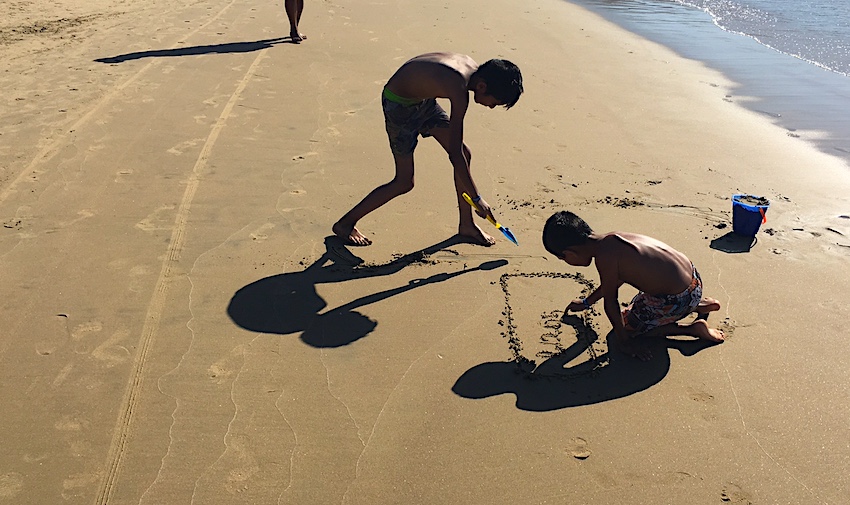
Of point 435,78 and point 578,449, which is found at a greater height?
point 435,78

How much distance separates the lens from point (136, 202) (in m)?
4.59

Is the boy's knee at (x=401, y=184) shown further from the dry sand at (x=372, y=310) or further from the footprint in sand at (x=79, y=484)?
the footprint in sand at (x=79, y=484)

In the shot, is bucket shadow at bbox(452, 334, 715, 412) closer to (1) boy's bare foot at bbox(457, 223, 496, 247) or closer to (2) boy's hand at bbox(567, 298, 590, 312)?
(2) boy's hand at bbox(567, 298, 590, 312)

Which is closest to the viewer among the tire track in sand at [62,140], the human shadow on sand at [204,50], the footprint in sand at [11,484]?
the footprint in sand at [11,484]

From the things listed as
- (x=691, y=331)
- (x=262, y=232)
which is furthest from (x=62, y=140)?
(x=691, y=331)

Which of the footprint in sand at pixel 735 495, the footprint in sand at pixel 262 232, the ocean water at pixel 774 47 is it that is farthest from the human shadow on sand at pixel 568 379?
the ocean water at pixel 774 47

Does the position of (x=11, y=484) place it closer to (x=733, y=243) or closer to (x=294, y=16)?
(x=733, y=243)

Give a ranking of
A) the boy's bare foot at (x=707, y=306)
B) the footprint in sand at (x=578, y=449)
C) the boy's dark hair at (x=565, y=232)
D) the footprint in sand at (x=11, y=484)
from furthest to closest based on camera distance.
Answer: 1. the boy's bare foot at (x=707, y=306)
2. the boy's dark hair at (x=565, y=232)
3. the footprint in sand at (x=578, y=449)
4. the footprint in sand at (x=11, y=484)

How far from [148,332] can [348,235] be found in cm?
132

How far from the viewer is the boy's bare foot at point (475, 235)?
441cm

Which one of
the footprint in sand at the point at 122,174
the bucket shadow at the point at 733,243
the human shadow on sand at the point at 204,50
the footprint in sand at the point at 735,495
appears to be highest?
the human shadow on sand at the point at 204,50

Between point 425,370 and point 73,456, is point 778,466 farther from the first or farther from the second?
point 73,456

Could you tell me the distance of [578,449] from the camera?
2791 millimetres

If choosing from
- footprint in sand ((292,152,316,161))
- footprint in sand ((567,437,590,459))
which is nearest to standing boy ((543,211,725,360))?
footprint in sand ((567,437,590,459))
